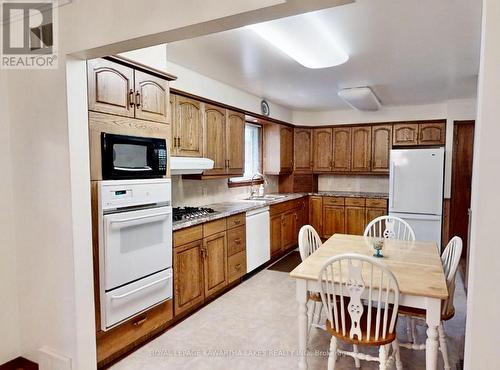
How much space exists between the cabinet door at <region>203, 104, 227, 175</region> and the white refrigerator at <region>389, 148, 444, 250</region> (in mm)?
2710

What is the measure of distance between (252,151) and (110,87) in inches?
133

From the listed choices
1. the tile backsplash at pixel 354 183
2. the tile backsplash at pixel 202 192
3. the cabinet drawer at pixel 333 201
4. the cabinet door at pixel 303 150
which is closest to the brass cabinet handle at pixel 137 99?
the tile backsplash at pixel 202 192

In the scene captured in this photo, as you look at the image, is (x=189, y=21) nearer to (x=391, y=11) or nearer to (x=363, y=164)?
(x=391, y=11)

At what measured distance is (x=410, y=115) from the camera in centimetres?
544

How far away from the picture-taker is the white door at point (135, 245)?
2.08 m

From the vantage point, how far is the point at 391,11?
2.14m

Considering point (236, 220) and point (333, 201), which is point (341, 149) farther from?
point (236, 220)

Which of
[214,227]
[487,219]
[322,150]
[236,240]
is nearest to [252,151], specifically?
[322,150]

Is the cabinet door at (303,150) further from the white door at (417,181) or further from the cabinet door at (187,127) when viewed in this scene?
the cabinet door at (187,127)

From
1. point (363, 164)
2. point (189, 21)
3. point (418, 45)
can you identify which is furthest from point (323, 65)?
point (363, 164)

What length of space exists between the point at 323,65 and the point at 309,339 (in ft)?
7.70

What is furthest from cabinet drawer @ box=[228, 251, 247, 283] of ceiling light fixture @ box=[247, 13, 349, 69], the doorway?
the doorway

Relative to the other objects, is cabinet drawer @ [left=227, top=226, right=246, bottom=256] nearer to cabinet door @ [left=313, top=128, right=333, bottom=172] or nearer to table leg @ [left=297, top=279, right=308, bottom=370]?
table leg @ [left=297, top=279, right=308, bottom=370]

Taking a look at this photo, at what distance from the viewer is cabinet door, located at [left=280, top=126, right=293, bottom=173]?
5.50m
